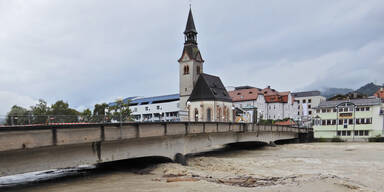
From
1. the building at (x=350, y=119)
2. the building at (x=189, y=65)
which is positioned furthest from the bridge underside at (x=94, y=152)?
the building at (x=189, y=65)

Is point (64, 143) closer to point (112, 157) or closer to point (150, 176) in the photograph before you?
point (112, 157)

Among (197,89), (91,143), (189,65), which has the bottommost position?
(91,143)

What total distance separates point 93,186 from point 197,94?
181 feet

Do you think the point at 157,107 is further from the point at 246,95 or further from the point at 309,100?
the point at 309,100

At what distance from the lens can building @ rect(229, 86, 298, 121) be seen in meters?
103

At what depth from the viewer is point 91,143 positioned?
19.9 metres

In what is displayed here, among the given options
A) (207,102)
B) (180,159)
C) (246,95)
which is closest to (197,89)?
(207,102)

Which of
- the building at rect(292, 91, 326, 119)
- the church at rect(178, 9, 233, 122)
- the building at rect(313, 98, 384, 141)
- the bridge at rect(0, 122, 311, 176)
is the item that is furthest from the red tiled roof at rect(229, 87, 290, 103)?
the bridge at rect(0, 122, 311, 176)

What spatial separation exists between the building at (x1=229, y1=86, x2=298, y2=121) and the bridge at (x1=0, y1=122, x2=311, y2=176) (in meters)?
72.7

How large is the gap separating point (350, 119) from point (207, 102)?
100ft

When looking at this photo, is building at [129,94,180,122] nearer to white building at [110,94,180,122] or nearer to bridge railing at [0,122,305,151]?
white building at [110,94,180,122]

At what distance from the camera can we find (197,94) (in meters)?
72.9

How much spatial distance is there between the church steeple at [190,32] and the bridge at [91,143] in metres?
47.4

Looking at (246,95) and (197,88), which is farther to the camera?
(246,95)
